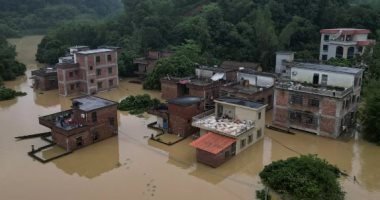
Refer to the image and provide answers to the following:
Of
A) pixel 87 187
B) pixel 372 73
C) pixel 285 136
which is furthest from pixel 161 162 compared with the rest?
pixel 372 73

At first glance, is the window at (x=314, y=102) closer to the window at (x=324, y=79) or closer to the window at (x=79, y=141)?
the window at (x=324, y=79)

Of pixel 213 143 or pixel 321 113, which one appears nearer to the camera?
pixel 213 143

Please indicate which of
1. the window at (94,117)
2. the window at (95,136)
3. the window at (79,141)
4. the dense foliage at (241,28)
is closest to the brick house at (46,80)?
the dense foliage at (241,28)

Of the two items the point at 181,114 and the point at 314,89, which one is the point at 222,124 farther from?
the point at 314,89

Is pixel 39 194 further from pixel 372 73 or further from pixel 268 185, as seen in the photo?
pixel 372 73

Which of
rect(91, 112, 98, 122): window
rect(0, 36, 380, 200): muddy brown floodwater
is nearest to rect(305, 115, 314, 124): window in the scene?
rect(0, 36, 380, 200): muddy brown floodwater

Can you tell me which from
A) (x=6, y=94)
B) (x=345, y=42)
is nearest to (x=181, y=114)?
(x=6, y=94)
